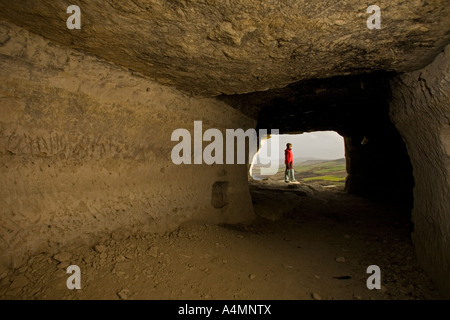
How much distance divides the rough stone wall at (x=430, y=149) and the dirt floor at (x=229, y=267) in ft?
0.88

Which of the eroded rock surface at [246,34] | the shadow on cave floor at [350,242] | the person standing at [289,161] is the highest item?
the eroded rock surface at [246,34]

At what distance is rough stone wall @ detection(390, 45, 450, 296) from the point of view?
1.84 metres

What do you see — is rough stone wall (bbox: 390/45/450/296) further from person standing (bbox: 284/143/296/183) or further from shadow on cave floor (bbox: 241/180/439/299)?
person standing (bbox: 284/143/296/183)

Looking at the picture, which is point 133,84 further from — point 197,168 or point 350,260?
point 350,260

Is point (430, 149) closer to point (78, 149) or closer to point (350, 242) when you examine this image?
point (350, 242)

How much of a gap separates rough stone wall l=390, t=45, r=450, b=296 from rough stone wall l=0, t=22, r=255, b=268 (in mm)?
2263

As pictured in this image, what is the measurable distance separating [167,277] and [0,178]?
1.37 meters

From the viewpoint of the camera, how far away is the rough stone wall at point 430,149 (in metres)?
1.84

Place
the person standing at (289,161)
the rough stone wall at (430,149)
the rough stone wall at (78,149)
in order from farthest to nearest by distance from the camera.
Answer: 1. the person standing at (289,161)
2. the rough stone wall at (430,149)
3. the rough stone wall at (78,149)

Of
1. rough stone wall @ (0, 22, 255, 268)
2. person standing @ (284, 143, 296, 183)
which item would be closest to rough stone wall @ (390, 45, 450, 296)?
rough stone wall @ (0, 22, 255, 268)

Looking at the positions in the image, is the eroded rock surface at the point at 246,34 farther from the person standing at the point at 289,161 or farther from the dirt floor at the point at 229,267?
the person standing at the point at 289,161

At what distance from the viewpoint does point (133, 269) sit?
1.88 meters

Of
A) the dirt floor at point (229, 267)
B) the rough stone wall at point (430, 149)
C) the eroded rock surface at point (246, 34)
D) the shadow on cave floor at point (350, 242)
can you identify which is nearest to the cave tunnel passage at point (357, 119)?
the rough stone wall at point (430, 149)

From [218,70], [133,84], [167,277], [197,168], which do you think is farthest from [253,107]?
[167,277]
